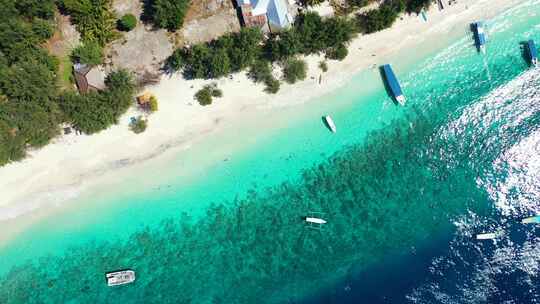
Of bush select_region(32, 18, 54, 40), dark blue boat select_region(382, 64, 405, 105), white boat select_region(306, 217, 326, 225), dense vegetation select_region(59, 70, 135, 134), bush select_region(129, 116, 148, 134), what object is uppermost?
bush select_region(32, 18, 54, 40)

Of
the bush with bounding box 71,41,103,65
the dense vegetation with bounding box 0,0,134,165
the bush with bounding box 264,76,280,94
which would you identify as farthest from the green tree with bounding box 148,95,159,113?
the bush with bounding box 264,76,280,94

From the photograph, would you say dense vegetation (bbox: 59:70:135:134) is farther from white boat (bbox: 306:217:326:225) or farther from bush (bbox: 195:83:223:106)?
white boat (bbox: 306:217:326:225)

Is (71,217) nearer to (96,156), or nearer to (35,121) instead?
(96,156)

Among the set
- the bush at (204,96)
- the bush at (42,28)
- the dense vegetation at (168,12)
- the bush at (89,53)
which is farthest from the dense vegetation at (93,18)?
the bush at (204,96)

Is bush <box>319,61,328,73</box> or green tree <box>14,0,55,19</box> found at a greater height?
green tree <box>14,0,55,19</box>

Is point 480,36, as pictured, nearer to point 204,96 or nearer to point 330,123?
point 330,123

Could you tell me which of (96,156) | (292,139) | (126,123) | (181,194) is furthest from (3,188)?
(292,139)
